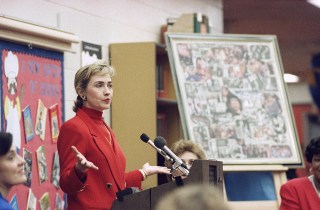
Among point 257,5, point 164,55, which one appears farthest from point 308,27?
point 164,55

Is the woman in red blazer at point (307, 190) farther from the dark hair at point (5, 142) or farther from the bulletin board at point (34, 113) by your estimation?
the dark hair at point (5, 142)

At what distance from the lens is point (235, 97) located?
6.17 m

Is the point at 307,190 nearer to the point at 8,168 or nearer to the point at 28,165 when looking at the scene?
the point at 28,165

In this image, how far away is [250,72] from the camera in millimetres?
6258

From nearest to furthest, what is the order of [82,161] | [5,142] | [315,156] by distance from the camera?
[5,142]
[82,161]
[315,156]

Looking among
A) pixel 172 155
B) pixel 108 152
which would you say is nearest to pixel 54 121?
pixel 108 152

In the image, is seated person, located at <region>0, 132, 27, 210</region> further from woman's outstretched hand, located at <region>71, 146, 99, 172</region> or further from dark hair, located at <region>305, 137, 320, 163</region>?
dark hair, located at <region>305, 137, 320, 163</region>

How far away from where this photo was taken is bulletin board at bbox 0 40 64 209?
15.0ft

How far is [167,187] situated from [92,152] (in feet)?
1.55

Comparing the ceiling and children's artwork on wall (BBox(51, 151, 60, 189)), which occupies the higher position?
the ceiling

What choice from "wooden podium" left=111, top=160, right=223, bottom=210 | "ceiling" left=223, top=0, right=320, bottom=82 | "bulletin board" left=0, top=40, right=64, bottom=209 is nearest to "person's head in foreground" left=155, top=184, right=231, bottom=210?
"wooden podium" left=111, top=160, right=223, bottom=210

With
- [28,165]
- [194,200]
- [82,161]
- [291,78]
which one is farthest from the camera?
[291,78]

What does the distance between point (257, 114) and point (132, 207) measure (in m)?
2.64

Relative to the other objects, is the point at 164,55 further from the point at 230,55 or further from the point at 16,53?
the point at 16,53
